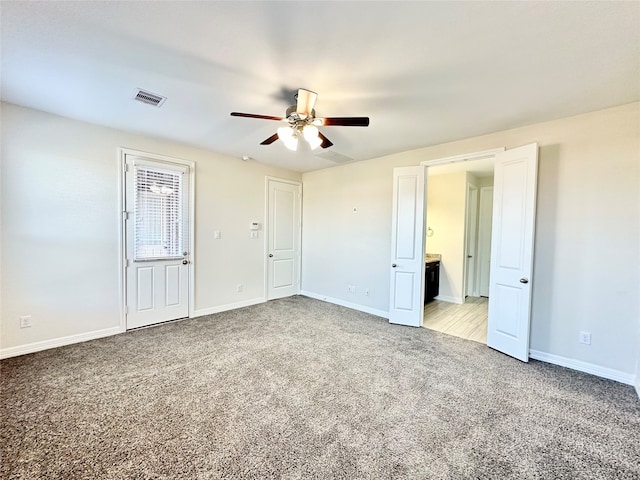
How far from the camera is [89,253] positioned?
3.33 meters

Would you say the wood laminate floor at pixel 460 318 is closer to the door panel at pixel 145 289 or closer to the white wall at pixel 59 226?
the door panel at pixel 145 289

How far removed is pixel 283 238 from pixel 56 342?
354 cm

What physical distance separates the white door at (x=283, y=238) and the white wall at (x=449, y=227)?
9.37 ft

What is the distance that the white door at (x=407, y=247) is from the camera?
3.93 meters

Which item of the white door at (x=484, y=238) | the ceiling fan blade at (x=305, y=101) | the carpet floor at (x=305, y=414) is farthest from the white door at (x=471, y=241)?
the ceiling fan blade at (x=305, y=101)

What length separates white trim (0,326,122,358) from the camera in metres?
2.88

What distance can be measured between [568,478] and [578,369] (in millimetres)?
1768

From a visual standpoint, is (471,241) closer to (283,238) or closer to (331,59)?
(283,238)

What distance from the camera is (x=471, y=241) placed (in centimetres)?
581

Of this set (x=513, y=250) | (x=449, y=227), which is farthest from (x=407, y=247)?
(x=449, y=227)

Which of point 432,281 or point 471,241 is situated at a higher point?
point 471,241

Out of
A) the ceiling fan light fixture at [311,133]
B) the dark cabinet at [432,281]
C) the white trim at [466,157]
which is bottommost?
the dark cabinet at [432,281]

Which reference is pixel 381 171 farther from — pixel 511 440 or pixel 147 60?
pixel 511 440

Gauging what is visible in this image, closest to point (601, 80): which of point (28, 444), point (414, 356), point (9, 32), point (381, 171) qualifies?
point (381, 171)
